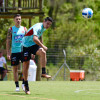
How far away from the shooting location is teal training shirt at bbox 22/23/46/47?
980 cm

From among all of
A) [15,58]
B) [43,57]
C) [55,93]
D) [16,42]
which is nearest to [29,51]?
[43,57]

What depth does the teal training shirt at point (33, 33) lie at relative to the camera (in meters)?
9.80

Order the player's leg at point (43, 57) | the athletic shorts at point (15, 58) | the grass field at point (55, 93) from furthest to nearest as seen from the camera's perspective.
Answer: the athletic shorts at point (15, 58), the player's leg at point (43, 57), the grass field at point (55, 93)

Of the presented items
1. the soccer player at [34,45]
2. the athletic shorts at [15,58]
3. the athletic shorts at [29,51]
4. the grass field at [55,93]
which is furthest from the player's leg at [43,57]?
the athletic shorts at [15,58]

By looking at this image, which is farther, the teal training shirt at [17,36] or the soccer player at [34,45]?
the teal training shirt at [17,36]

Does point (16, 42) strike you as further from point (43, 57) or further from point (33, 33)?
point (43, 57)

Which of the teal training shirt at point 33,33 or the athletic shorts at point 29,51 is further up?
the teal training shirt at point 33,33

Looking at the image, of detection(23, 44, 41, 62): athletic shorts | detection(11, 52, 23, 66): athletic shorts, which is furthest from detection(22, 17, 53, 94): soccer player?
detection(11, 52, 23, 66): athletic shorts

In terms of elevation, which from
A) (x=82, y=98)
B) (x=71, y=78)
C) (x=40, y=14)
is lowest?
(x=71, y=78)

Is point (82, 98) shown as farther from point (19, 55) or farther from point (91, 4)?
point (91, 4)

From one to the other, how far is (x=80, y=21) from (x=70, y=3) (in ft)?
16.4

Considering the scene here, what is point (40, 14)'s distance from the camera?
19391 mm

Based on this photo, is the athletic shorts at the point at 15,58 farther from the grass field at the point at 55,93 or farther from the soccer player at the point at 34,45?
the soccer player at the point at 34,45

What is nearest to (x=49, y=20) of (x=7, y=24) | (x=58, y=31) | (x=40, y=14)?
(x=40, y=14)
